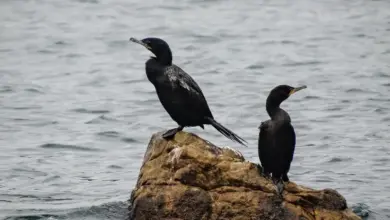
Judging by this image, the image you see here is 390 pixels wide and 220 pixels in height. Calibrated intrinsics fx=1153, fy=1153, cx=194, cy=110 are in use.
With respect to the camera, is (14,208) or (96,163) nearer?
(14,208)

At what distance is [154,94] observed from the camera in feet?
71.3

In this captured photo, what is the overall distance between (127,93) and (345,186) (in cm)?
762

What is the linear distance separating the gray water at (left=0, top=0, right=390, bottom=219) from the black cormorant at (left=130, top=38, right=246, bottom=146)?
1.65 meters

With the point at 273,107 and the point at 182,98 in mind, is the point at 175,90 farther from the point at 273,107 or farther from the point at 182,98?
the point at 273,107

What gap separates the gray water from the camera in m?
15.2

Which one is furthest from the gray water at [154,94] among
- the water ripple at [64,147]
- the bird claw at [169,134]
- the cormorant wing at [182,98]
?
the bird claw at [169,134]

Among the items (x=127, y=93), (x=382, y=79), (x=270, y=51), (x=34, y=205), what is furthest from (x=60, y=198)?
(x=270, y=51)

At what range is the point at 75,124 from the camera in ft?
63.2

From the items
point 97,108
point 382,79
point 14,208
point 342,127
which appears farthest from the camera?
point 382,79

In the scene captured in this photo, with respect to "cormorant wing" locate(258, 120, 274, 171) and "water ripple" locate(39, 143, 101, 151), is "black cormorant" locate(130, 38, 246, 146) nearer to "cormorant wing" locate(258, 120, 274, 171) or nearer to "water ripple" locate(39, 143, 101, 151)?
"cormorant wing" locate(258, 120, 274, 171)

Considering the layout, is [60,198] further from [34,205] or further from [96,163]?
[96,163]

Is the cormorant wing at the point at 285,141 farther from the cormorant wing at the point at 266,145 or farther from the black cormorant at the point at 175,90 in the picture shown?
the black cormorant at the point at 175,90

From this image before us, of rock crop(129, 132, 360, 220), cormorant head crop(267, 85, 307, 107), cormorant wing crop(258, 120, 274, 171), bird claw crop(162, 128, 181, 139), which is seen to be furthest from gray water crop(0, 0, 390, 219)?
cormorant head crop(267, 85, 307, 107)

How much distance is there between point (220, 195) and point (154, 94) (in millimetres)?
11298
